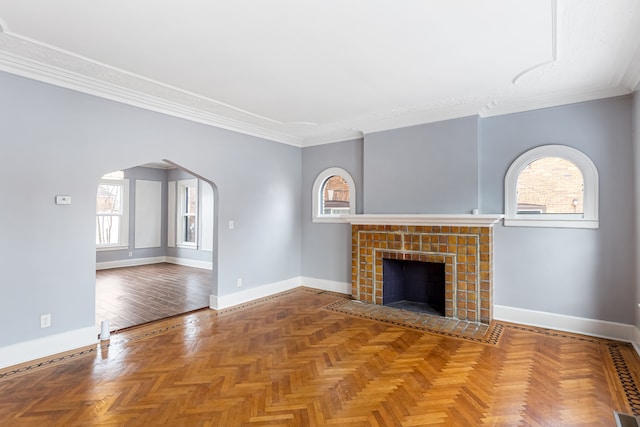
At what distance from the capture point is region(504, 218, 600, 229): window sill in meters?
3.63

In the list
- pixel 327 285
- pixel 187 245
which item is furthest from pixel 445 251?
pixel 187 245

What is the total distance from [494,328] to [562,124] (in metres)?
2.55

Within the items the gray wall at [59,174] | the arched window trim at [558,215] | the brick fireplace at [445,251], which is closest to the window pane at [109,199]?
the gray wall at [59,174]

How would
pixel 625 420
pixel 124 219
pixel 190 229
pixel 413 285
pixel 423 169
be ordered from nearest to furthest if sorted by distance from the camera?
pixel 625 420 → pixel 423 169 → pixel 413 285 → pixel 124 219 → pixel 190 229

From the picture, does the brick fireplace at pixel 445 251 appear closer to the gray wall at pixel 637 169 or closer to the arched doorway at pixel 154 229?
the gray wall at pixel 637 169

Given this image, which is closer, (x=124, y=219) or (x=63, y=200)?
(x=63, y=200)

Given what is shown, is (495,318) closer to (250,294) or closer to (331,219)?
(331,219)

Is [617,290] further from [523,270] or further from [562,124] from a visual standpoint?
[562,124]

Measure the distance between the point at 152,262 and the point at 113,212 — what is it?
65.2 inches

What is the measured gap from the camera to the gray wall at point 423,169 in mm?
4355

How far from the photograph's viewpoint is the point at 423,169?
471 centimetres

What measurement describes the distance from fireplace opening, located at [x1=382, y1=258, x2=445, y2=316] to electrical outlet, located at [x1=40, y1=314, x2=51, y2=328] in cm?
401

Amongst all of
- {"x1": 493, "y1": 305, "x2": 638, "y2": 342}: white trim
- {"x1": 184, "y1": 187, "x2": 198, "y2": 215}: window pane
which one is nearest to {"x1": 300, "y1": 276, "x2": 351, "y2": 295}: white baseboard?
{"x1": 493, "y1": 305, "x2": 638, "y2": 342}: white trim

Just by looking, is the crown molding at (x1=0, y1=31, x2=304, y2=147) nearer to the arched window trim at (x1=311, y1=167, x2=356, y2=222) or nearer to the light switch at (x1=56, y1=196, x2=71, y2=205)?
the light switch at (x1=56, y1=196, x2=71, y2=205)
